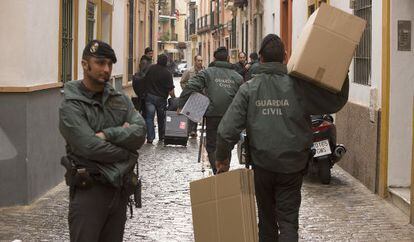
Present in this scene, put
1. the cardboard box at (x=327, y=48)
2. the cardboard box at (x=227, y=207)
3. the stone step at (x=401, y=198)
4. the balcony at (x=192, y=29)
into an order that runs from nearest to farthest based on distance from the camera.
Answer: the cardboard box at (x=227, y=207) < the cardboard box at (x=327, y=48) < the stone step at (x=401, y=198) < the balcony at (x=192, y=29)

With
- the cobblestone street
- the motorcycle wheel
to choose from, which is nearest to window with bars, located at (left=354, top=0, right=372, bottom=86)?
the motorcycle wheel

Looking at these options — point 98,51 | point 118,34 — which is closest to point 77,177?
point 98,51

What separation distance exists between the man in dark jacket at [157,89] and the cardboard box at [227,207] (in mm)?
10494

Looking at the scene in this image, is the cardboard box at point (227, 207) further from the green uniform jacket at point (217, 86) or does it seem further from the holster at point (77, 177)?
the green uniform jacket at point (217, 86)

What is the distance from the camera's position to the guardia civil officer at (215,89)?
10.0m

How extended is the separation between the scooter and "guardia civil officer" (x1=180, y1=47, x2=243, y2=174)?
1.42 meters

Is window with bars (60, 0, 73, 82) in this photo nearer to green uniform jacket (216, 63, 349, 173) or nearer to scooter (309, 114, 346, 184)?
scooter (309, 114, 346, 184)

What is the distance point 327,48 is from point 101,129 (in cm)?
198

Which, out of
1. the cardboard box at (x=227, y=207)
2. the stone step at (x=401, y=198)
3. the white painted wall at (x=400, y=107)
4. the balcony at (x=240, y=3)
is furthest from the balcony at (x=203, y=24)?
the cardboard box at (x=227, y=207)

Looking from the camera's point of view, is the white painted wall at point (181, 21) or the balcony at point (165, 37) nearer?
the balcony at point (165, 37)

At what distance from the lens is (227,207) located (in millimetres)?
5750

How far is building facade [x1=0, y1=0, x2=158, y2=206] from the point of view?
8.90 m

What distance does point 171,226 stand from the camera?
823 centimetres

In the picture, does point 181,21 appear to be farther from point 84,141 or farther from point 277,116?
point 84,141
